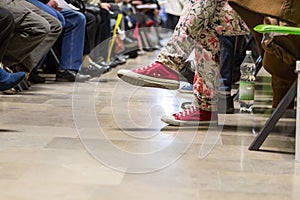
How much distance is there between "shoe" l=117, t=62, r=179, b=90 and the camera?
2.36m

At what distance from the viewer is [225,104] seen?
9.52ft

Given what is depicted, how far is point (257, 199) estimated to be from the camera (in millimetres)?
1537

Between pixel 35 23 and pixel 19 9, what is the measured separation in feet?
0.42

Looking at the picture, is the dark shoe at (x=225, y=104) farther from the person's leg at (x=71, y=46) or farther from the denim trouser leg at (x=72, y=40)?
the denim trouser leg at (x=72, y=40)

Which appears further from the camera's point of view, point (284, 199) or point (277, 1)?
point (277, 1)

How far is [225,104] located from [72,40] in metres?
1.73

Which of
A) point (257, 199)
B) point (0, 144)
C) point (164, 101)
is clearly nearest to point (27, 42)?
point (164, 101)

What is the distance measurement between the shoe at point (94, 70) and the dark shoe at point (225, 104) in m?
1.71

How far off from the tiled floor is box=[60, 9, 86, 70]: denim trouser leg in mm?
1220

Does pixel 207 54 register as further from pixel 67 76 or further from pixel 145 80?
pixel 67 76

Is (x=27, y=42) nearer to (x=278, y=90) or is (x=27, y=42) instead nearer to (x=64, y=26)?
→ (x=64, y=26)

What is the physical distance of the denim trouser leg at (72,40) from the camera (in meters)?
4.29

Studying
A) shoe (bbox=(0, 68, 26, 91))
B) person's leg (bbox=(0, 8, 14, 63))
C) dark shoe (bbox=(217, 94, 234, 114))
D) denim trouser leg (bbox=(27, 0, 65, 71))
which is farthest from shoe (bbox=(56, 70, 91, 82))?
shoe (bbox=(0, 68, 26, 91))

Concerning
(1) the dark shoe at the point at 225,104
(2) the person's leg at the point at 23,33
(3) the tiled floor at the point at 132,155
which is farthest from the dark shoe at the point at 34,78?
(1) the dark shoe at the point at 225,104
